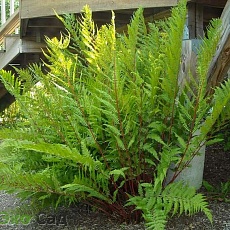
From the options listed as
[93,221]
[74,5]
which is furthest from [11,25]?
[93,221]

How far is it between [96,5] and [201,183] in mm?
1897

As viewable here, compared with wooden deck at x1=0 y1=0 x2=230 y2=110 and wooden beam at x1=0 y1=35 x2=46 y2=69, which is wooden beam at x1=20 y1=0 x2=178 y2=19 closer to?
wooden deck at x1=0 y1=0 x2=230 y2=110

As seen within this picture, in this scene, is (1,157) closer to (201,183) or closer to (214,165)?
(201,183)

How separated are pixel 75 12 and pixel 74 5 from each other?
2.8 inches

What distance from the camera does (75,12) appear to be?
3.95 m

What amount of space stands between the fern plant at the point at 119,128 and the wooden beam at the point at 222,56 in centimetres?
25

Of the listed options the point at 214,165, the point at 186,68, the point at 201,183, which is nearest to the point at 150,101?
the point at 186,68

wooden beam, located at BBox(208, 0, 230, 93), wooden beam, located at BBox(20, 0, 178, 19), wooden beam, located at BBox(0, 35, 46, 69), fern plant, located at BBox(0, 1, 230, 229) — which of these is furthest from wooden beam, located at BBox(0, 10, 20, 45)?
wooden beam, located at BBox(208, 0, 230, 93)

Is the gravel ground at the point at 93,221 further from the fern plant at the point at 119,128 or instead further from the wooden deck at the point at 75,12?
the wooden deck at the point at 75,12

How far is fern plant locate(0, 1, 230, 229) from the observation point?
1.90 metres

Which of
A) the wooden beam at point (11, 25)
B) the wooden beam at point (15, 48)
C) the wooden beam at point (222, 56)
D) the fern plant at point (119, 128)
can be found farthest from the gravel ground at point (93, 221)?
the wooden beam at point (11, 25)

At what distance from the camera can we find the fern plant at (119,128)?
6.23ft

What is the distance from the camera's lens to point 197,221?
2.28 metres

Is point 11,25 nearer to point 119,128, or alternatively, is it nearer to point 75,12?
point 75,12
